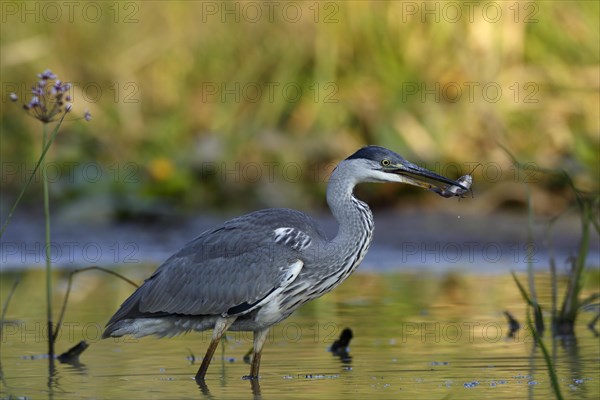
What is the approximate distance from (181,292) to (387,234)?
6277 mm

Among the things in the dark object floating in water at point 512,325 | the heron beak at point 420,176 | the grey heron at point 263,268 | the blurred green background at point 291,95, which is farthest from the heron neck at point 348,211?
the blurred green background at point 291,95

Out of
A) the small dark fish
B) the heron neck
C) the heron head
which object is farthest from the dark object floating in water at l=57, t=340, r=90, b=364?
the small dark fish

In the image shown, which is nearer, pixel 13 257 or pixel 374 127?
pixel 13 257

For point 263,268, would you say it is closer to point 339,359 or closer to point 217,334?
point 217,334

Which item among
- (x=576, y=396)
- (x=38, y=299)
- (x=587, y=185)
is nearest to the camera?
(x=576, y=396)

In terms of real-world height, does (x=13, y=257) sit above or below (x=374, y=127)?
below

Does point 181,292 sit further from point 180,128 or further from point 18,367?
point 180,128

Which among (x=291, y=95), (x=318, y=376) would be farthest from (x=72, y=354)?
(x=291, y=95)

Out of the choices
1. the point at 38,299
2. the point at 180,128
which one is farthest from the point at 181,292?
the point at 180,128

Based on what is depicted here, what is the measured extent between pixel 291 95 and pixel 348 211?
8242mm

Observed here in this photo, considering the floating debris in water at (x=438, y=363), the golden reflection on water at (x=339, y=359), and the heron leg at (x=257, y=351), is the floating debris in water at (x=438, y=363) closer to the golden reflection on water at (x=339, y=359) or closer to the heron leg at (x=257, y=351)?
the golden reflection on water at (x=339, y=359)

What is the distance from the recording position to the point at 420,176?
7.55m

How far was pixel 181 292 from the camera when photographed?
7551 millimetres

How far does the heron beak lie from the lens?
741cm
